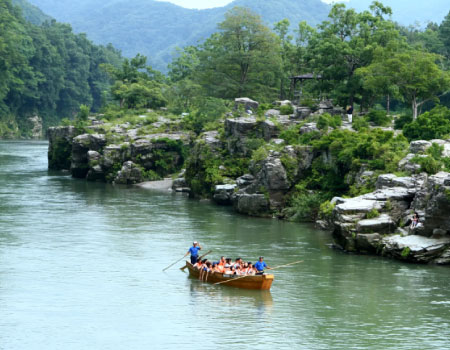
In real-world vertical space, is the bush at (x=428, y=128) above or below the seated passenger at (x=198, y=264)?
above

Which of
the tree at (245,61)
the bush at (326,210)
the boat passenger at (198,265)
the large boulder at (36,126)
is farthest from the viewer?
the large boulder at (36,126)

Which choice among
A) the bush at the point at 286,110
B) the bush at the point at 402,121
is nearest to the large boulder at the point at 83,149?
the bush at the point at 286,110

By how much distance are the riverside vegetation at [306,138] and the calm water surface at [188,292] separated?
2.68 meters

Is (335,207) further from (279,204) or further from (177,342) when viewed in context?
(177,342)

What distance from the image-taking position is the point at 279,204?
187 feet

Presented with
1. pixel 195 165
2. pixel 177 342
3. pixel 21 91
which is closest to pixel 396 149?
pixel 195 165

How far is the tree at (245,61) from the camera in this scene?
87.1 meters

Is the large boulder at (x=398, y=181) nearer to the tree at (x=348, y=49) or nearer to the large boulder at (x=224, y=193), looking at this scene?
the large boulder at (x=224, y=193)

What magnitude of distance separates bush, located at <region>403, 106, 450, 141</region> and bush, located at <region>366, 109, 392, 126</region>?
757cm

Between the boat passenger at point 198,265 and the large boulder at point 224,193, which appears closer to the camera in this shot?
the boat passenger at point 198,265

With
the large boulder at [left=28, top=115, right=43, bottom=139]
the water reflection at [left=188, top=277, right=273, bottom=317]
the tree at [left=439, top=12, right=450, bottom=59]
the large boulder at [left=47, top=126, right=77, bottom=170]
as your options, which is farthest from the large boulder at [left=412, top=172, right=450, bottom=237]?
the large boulder at [left=28, top=115, right=43, bottom=139]

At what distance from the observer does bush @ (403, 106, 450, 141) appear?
54938mm

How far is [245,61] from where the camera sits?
8675 cm

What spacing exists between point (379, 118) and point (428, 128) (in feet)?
33.2
